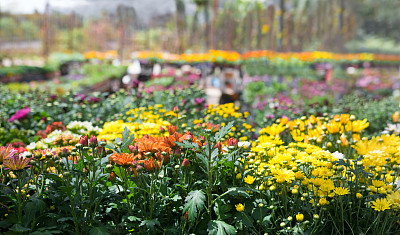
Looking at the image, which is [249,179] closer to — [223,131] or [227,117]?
[223,131]

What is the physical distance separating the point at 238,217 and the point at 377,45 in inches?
1313

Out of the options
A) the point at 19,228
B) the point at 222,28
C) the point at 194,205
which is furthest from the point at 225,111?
the point at 222,28

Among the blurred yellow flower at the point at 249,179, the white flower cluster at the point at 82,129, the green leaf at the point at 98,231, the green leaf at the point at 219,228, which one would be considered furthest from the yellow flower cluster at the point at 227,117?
the green leaf at the point at 98,231

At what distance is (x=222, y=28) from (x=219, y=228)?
20772 millimetres

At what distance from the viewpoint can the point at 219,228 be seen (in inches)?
51.4

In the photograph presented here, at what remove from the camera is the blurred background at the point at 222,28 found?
1642cm

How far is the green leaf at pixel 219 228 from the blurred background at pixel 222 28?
12.7 m

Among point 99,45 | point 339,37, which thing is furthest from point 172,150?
point 99,45

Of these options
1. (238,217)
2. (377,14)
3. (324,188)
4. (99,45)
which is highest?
(377,14)

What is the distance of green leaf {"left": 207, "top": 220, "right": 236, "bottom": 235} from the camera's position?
129 centimetres

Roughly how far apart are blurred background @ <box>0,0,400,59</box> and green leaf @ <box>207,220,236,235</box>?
41.7ft

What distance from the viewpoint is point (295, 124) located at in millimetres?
2236

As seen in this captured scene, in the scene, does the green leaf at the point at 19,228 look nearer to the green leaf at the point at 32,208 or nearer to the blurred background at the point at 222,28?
the green leaf at the point at 32,208

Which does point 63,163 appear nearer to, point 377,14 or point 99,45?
point 99,45
